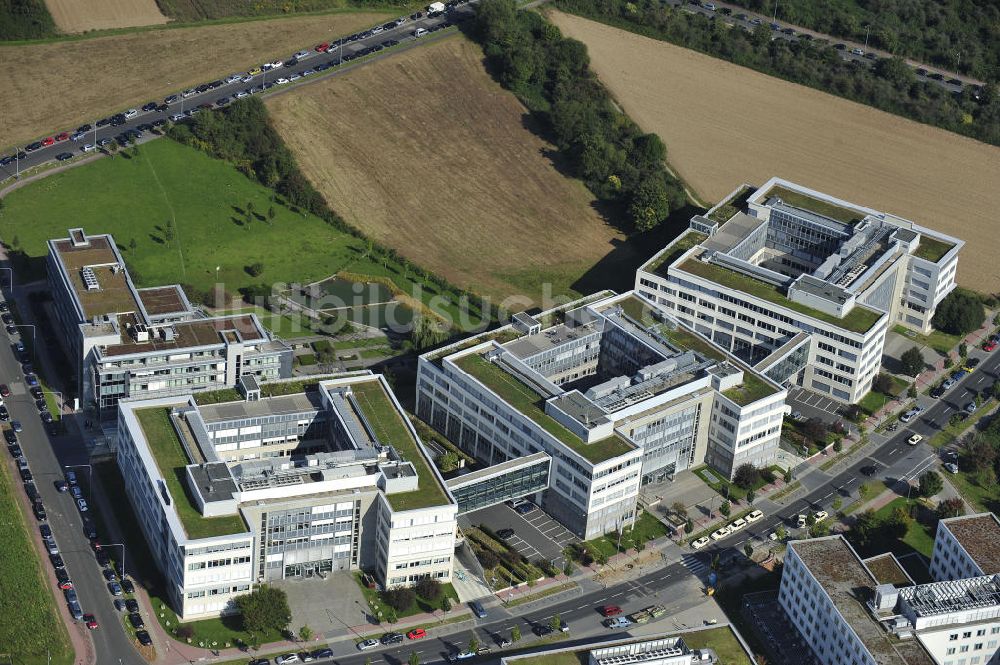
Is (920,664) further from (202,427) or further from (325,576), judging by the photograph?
(202,427)

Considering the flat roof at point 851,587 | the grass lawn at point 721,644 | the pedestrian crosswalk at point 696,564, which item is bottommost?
the pedestrian crosswalk at point 696,564

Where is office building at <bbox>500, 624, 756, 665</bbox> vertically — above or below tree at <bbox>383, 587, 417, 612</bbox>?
above

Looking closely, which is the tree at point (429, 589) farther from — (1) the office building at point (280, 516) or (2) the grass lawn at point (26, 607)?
(2) the grass lawn at point (26, 607)

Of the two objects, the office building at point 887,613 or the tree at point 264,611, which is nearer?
the office building at point 887,613

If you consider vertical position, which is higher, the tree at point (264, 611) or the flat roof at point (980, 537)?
the flat roof at point (980, 537)

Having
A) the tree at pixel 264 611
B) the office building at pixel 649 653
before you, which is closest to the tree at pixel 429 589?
the tree at pixel 264 611

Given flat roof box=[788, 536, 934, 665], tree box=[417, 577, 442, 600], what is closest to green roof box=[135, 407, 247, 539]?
tree box=[417, 577, 442, 600]

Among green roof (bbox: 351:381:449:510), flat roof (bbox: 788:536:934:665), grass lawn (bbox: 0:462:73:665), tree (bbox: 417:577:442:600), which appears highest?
green roof (bbox: 351:381:449:510)

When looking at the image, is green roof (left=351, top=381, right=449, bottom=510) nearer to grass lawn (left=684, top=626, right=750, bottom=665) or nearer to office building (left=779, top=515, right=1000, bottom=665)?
grass lawn (left=684, top=626, right=750, bottom=665)
